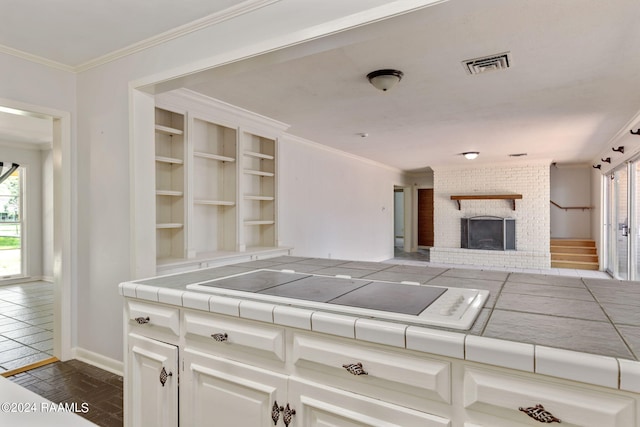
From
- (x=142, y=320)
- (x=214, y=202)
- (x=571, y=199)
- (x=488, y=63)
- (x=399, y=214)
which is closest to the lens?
(x=142, y=320)

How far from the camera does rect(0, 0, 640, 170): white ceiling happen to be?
2.08 metres

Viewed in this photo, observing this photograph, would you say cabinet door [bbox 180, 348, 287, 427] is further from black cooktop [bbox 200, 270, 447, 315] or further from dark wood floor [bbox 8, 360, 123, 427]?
dark wood floor [bbox 8, 360, 123, 427]

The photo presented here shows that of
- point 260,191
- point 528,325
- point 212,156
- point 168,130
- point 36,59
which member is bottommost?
point 528,325

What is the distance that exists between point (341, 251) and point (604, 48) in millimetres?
4937

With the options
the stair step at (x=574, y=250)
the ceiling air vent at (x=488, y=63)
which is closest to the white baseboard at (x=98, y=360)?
the ceiling air vent at (x=488, y=63)

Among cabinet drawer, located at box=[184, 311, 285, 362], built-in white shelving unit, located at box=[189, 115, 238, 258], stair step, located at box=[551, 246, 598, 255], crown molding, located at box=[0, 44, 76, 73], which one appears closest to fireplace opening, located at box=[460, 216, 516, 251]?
stair step, located at box=[551, 246, 598, 255]

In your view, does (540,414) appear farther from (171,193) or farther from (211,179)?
(211,179)

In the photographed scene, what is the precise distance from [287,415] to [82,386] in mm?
2106

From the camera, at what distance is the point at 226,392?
141cm

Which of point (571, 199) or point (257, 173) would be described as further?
point (571, 199)

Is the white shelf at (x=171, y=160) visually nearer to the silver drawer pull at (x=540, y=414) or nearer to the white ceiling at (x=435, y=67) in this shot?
the white ceiling at (x=435, y=67)

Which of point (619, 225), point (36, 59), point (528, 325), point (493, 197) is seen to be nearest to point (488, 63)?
point (528, 325)

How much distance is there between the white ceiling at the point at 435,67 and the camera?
2.08 m

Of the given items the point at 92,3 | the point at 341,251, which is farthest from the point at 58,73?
the point at 341,251
